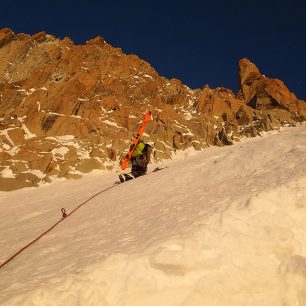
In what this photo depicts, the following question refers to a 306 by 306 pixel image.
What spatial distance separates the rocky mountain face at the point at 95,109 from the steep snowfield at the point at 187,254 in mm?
22182

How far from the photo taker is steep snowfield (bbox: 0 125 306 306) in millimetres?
4598

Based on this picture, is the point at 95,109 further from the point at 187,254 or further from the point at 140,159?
the point at 187,254

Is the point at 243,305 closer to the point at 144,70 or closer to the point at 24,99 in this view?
the point at 24,99

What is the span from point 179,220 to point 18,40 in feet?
201

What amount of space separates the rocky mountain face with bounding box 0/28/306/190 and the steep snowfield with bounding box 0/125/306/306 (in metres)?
22.2

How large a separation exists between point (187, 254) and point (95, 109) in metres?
40.5

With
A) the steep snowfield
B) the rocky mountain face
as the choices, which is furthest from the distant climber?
the rocky mountain face

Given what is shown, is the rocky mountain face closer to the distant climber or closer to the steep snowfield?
the distant climber

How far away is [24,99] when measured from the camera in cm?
4606

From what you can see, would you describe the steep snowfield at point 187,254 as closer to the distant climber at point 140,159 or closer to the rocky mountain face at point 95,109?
the distant climber at point 140,159

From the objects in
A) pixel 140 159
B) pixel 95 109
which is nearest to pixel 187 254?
pixel 140 159

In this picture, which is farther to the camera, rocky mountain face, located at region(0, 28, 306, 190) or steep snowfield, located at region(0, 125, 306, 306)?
rocky mountain face, located at region(0, 28, 306, 190)

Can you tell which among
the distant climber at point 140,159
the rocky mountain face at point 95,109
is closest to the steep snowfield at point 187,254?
the distant climber at point 140,159

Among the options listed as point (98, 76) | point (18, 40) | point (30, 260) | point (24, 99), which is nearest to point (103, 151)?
point (24, 99)
